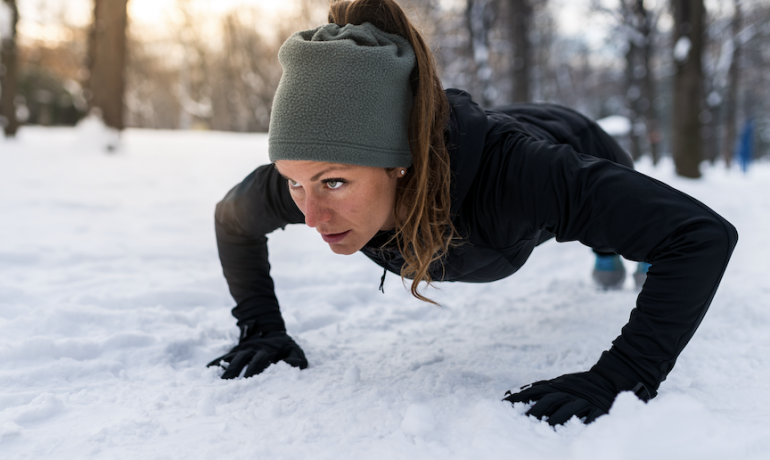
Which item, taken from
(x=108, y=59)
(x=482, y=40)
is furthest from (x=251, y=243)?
(x=482, y=40)

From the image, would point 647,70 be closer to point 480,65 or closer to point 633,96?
point 633,96

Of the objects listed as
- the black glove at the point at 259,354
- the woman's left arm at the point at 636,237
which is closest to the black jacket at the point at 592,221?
the woman's left arm at the point at 636,237

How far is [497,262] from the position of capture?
1.79 meters

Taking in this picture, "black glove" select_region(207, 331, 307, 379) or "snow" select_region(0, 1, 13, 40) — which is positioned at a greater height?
"snow" select_region(0, 1, 13, 40)

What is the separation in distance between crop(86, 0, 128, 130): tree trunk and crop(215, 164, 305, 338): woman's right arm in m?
7.17

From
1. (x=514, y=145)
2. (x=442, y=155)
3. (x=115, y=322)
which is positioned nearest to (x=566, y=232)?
(x=514, y=145)

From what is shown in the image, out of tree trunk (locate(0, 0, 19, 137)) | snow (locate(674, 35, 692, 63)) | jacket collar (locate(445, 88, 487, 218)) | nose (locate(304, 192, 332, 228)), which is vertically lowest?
tree trunk (locate(0, 0, 19, 137))

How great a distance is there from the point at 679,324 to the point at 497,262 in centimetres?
60

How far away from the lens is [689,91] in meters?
8.28

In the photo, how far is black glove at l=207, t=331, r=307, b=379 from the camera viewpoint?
1.81 m

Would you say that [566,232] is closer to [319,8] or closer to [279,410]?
[279,410]

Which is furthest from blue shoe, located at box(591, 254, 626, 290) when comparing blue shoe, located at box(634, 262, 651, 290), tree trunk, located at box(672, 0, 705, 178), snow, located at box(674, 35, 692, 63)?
snow, located at box(674, 35, 692, 63)

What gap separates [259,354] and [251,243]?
461 mm

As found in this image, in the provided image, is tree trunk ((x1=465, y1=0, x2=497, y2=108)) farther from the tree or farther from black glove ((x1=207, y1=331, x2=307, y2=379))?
black glove ((x1=207, y1=331, x2=307, y2=379))
